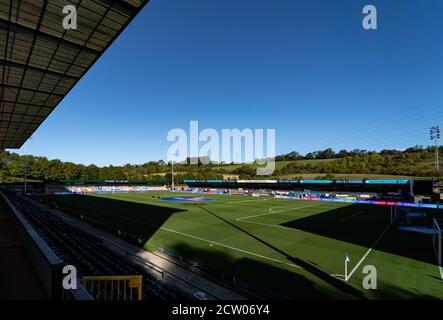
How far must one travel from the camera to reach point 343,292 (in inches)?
452

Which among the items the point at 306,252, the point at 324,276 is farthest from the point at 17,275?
the point at 306,252

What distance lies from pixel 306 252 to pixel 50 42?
21286mm

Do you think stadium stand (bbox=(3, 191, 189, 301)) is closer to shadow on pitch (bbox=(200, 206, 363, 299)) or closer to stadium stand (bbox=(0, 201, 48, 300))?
stadium stand (bbox=(0, 201, 48, 300))

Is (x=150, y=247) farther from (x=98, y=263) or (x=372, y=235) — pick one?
(x=372, y=235)

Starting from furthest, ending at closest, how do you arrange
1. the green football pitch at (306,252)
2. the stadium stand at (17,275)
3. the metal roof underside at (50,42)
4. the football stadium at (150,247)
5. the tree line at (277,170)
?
the tree line at (277,170) → the green football pitch at (306,252) → the metal roof underside at (50,42) → the football stadium at (150,247) → the stadium stand at (17,275)

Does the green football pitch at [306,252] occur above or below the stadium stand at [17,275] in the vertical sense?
below

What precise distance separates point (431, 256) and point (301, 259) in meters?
9.19

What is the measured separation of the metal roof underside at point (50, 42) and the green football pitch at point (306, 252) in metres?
14.2

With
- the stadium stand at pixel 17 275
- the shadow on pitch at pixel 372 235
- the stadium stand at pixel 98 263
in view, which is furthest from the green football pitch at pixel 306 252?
the stadium stand at pixel 17 275

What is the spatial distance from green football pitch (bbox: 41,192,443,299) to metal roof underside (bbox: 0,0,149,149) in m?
14.2

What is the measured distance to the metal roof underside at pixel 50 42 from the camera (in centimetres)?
1159

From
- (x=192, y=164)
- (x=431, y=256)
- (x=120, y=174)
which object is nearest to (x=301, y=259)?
(x=431, y=256)

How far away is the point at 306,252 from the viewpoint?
1753cm

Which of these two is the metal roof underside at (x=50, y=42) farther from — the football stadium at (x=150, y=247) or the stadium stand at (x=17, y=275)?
the stadium stand at (x=17, y=275)
